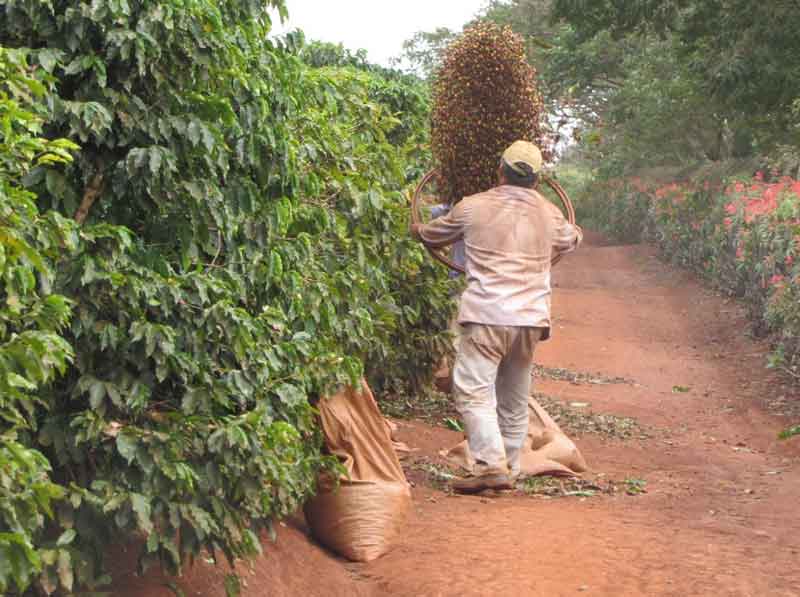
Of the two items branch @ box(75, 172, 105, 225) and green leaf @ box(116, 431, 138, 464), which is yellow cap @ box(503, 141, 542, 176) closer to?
branch @ box(75, 172, 105, 225)

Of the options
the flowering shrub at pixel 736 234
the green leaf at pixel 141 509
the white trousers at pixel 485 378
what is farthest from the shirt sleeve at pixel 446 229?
the flowering shrub at pixel 736 234

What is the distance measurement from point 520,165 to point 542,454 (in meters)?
1.88

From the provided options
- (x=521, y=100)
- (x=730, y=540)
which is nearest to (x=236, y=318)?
(x=730, y=540)

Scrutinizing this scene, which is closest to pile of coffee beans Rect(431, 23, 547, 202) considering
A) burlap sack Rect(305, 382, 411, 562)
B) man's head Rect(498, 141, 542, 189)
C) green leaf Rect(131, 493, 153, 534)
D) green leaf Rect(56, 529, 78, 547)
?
man's head Rect(498, 141, 542, 189)

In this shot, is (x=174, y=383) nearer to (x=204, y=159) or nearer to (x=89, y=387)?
(x=89, y=387)

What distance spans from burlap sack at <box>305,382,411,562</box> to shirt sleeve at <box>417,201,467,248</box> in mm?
1443

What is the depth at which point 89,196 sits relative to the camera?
4.31 metres

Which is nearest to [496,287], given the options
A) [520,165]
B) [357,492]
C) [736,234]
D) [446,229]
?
[446,229]

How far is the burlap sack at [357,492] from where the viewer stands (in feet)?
18.9

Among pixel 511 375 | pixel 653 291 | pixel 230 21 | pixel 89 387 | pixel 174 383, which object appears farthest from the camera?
pixel 653 291

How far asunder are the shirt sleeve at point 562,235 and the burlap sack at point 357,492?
1873 mm

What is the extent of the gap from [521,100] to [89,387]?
14.3 feet

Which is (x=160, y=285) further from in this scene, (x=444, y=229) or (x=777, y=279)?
(x=777, y=279)

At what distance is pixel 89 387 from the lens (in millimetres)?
4172
